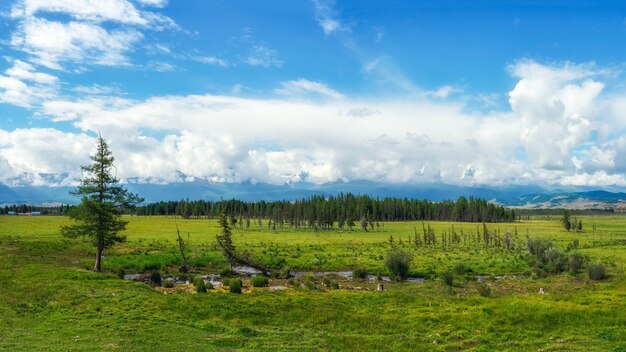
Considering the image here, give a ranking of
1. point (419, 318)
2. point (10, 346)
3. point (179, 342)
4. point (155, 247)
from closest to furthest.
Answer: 1. point (10, 346)
2. point (179, 342)
3. point (419, 318)
4. point (155, 247)

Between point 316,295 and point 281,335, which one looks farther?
point 316,295

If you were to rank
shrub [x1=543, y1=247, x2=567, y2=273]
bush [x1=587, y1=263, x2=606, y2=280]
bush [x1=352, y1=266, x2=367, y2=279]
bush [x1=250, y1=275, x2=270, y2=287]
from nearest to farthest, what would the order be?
bush [x1=250, y1=275, x2=270, y2=287]
bush [x1=587, y1=263, x2=606, y2=280]
bush [x1=352, y1=266, x2=367, y2=279]
shrub [x1=543, y1=247, x2=567, y2=273]

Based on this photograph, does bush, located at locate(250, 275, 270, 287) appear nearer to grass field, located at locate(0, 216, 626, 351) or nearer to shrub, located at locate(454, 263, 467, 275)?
grass field, located at locate(0, 216, 626, 351)

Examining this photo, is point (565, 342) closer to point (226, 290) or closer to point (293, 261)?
point (226, 290)

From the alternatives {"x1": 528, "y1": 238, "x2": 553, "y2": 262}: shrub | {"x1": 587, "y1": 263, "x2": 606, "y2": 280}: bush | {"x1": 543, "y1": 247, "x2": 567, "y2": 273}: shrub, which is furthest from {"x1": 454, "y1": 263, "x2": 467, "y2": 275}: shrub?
{"x1": 587, "y1": 263, "x2": 606, "y2": 280}: bush

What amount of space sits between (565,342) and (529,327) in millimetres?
2864

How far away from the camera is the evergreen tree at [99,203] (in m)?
44.6

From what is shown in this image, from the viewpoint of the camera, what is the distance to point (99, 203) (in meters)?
45.0

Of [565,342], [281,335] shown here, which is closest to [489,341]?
[565,342]

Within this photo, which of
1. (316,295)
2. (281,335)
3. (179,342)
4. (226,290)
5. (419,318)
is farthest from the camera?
(226,290)

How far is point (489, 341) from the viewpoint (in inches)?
861

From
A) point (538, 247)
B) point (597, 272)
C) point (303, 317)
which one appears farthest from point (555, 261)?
point (303, 317)

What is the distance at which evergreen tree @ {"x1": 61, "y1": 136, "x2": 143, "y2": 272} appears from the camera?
44.6 meters

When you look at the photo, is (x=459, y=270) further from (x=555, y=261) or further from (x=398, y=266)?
(x=555, y=261)
